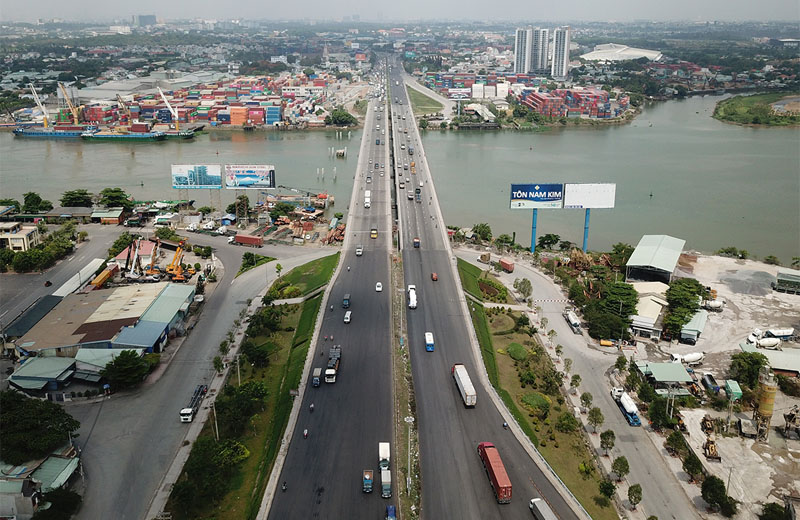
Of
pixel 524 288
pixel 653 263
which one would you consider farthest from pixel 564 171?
pixel 524 288

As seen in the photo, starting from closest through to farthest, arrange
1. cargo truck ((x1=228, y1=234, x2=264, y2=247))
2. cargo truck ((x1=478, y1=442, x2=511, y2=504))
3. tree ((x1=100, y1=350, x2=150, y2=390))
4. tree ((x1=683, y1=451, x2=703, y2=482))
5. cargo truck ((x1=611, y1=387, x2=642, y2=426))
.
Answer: cargo truck ((x1=478, y1=442, x2=511, y2=504))
tree ((x1=683, y1=451, x2=703, y2=482))
cargo truck ((x1=611, y1=387, x2=642, y2=426))
tree ((x1=100, y1=350, x2=150, y2=390))
cargo truck ((x1=228, y1=234, x2=264, y2=247))

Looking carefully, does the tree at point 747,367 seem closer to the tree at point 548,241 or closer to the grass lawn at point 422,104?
the tree at point 548,241

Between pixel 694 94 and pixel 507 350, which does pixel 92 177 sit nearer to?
pixel 507 350

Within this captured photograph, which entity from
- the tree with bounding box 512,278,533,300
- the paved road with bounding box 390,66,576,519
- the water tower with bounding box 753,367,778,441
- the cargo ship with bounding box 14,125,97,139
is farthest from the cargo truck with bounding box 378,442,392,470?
the cargo ship with bounding box 14,125,97,139

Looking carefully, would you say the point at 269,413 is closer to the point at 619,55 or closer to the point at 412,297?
the point at 412,297

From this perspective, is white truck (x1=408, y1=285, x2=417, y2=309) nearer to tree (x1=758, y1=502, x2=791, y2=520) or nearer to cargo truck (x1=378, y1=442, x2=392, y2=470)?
cargo truck (x1=378, y1=442, x2=392, y2=470)

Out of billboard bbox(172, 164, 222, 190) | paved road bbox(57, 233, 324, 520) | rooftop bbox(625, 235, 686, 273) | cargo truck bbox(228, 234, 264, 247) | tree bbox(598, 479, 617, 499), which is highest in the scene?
billboard bbox(172, 164, 222, 190)
